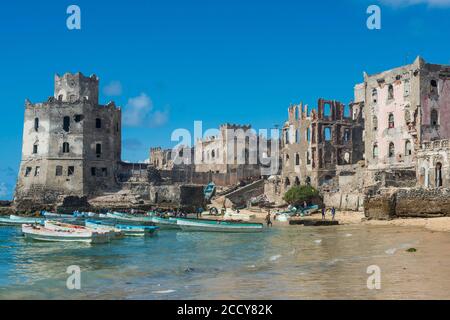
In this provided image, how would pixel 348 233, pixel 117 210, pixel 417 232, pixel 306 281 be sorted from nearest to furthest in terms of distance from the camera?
pixel 306 281 < pixel 417 232 < pixel 348 233 < pixel 117 210

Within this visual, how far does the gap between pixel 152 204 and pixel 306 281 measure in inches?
1900

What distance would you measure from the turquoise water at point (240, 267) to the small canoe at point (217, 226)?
5146 mm

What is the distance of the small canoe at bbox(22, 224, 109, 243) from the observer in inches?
1245

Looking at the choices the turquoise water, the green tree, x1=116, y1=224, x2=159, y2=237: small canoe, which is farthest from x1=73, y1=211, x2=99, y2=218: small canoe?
the green tree

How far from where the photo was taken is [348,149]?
67375 mm

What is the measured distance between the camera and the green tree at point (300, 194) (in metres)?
56.3

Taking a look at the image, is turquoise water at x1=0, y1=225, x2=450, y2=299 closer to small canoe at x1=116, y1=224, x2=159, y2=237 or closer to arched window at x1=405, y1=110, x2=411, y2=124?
small canoe at x1=116, y1=224, x2=159, y2=237

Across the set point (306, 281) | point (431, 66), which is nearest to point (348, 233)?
point (306, 281)

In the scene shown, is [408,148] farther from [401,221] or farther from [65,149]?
[65,149]

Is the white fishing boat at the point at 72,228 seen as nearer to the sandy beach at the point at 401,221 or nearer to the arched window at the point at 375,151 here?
the sandy beach at the point at 401,221

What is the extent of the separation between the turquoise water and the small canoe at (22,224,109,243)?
0.57m

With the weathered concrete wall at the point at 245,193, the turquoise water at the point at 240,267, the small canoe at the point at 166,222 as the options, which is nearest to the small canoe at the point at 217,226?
the small canoe at the point at 166,222

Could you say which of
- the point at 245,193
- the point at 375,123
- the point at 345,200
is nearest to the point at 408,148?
the point at 375,123

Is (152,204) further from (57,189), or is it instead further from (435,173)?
(435,173)
